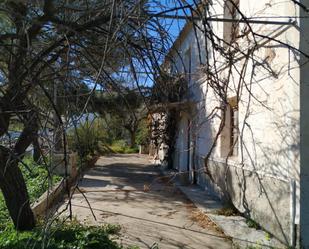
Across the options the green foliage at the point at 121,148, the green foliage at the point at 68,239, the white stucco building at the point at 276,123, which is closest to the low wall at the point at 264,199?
the white stucco building at the point at 276,123

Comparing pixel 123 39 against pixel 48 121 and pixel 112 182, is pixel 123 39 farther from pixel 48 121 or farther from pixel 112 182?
pixel 112 182

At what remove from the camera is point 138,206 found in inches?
470

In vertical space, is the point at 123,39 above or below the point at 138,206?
above

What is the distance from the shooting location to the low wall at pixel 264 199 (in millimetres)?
7676

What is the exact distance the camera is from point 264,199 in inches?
339

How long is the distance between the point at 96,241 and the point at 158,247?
3.83 feet

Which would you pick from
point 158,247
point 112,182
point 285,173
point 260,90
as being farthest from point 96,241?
point 112,182

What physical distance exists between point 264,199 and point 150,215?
3.00 meters

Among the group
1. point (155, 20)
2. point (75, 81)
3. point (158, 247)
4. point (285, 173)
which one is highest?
point (155, 20)

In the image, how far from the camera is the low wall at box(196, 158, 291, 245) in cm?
768

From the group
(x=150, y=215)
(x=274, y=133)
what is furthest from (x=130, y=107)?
(x=150, y=215)

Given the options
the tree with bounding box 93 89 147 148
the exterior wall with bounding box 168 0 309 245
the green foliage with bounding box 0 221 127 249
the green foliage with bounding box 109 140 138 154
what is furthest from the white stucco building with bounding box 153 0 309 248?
the green foliage with bounding box 109 140 138 154

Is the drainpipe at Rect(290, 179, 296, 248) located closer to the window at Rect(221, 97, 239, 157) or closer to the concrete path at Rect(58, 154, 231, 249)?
the concrete path at Rect(58, 154, 231, 249)

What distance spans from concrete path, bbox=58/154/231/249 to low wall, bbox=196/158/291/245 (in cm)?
82
